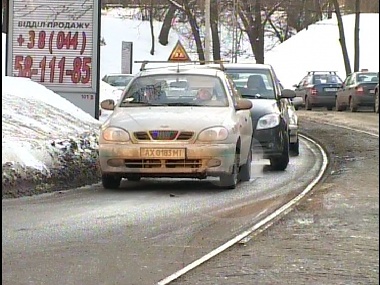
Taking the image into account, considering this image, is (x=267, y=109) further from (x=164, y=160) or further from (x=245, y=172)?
(x=164, y=160)

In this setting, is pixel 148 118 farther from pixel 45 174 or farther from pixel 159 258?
pixel 159 258

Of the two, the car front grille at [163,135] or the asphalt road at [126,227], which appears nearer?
the asphalt road at [126,227]

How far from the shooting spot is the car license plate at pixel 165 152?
33.6 ft

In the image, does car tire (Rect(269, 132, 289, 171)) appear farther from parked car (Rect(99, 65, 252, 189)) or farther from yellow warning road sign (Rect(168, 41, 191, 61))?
yellow warning road sign (Rect(168, 41, 191, 61))

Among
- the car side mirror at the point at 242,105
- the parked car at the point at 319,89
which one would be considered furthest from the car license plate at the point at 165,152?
the parked car at the point at 319,89

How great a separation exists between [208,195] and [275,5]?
7.20ft

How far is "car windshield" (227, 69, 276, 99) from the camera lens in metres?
14.1

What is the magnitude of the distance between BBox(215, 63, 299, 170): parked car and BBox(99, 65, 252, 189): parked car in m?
1.90

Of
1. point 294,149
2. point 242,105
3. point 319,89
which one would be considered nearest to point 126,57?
point 294,149

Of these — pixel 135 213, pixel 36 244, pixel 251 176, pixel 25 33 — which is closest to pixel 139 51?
pixel 25 33

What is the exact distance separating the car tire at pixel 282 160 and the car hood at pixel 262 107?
16.7 inches

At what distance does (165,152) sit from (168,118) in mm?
408

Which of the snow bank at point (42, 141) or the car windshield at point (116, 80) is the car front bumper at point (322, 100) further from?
the snow bank at point (42, 141)

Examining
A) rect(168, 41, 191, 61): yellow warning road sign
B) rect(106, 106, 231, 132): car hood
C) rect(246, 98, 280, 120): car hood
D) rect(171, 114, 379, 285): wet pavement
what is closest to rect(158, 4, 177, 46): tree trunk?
rect(168, 41, 191, 61): yellow warning road sign
